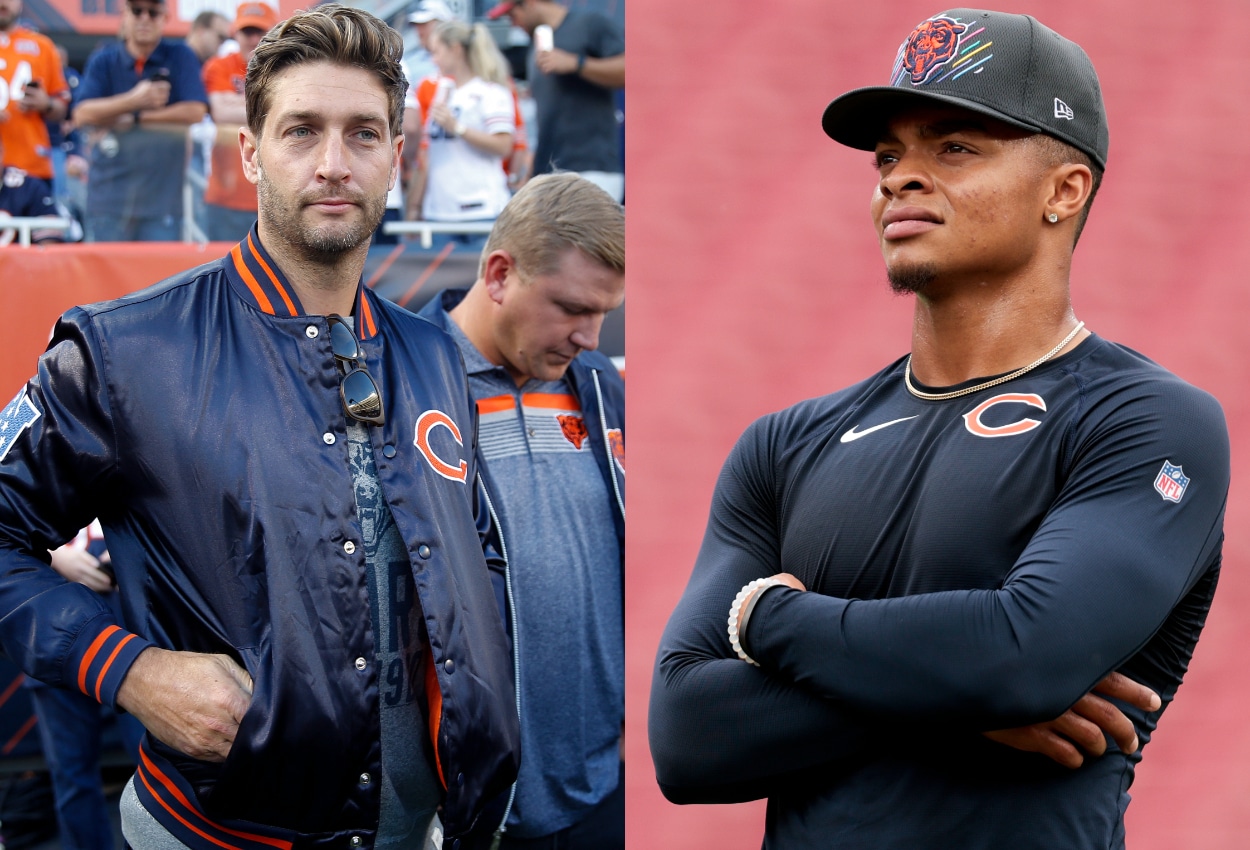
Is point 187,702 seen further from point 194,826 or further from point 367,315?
point 367,315

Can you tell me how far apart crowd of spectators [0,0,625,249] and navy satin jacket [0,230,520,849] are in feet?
9.10

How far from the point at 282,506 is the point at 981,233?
1.00m

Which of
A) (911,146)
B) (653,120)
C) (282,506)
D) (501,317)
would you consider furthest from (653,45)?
(282,506)

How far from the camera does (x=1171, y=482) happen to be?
4.33 feet

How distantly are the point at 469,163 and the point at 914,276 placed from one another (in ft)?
11.0

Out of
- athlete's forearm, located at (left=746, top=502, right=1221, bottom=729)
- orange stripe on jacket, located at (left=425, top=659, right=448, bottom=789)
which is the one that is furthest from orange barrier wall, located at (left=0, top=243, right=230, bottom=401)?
athlete's forearm, located at (left=746, top=502, right=1221, bottom=729)

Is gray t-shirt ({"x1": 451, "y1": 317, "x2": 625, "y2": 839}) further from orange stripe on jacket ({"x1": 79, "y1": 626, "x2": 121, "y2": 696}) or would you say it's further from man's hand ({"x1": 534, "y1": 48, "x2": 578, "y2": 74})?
man's hand ({"x1": 534, "y1": 48, "x2": 578, "y2": 74})

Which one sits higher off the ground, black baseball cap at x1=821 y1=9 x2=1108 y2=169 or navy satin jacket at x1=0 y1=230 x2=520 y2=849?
black baseball cap at x1=821 y1=9 x2=1108 y2=169

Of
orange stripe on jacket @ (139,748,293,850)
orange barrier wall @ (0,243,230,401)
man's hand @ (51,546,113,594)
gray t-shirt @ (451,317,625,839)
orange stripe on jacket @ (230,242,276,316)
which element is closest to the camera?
orange stripe on jacket @ (139,748,293,850)

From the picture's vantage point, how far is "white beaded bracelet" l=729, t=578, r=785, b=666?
141cm

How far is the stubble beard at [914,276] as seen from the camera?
1.48 meters

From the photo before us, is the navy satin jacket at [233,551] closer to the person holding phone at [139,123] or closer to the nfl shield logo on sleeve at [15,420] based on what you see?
the nfl shield logo on sleeve at [15,420]

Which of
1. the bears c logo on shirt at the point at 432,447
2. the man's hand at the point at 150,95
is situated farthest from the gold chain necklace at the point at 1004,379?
the man's hand at the point at 150,95

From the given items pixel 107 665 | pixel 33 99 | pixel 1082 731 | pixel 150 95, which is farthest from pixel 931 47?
pixel 33 99
